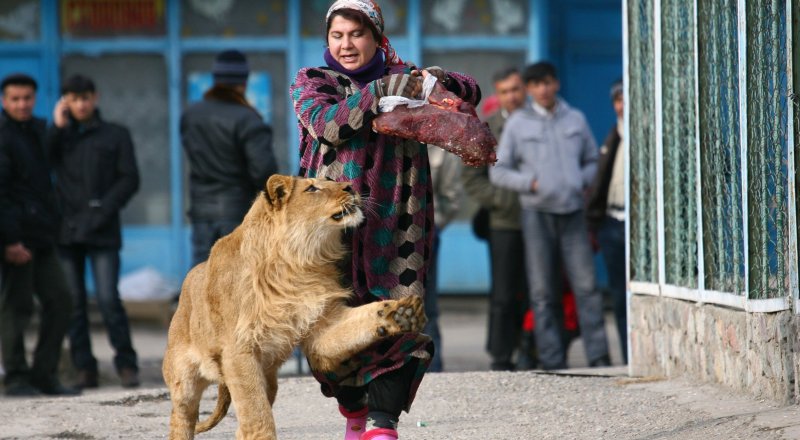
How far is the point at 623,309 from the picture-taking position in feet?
33.2

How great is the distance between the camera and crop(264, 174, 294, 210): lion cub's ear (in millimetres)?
5293

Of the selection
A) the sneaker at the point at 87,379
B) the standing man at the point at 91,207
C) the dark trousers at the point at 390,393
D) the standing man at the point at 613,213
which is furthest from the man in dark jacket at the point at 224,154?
the dark trousers at the point at 390,393

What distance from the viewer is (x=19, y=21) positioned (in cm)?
1391

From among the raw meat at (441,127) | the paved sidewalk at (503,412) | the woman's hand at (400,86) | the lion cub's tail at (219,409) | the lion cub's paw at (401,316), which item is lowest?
the paved sidewalk at (503,412)

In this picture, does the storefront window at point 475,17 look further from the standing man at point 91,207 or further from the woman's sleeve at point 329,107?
the woman's sleeve at point 329,107

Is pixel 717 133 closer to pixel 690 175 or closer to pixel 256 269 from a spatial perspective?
pixel 690 175

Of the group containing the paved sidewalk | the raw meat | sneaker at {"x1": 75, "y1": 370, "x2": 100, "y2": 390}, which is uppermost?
the raw meat

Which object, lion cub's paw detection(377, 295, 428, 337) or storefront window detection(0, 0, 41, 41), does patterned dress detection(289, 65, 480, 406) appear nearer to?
lion cub's paw detection(377, 295, 428, 337)

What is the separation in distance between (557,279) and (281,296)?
486cm

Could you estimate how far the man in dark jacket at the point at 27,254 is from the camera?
30.7 feet

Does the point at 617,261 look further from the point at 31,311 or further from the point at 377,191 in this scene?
the point at 377,191

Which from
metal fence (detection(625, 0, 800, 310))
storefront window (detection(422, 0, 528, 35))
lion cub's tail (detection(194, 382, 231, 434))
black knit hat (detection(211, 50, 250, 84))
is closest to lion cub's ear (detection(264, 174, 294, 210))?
lion cub's tail (detection(194, 382, 231, 434))

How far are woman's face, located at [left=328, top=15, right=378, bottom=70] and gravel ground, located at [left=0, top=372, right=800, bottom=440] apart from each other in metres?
2.08

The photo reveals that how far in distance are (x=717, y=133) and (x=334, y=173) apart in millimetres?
2615
